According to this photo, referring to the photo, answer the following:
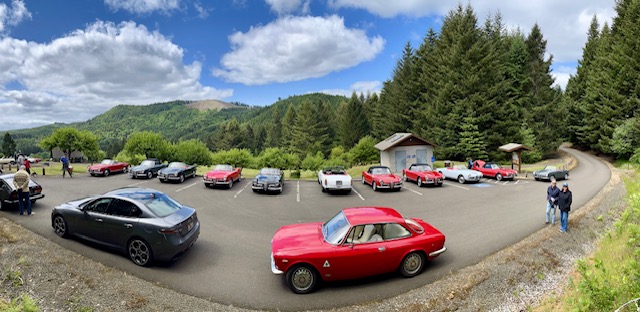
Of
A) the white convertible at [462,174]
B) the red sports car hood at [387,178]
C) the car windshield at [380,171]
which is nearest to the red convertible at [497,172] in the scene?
the white convertible at [462,174]

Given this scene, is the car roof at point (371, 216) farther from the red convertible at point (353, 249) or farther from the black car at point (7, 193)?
the black car at point (7, 193)

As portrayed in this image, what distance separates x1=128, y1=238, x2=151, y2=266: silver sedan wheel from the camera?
7.96 m

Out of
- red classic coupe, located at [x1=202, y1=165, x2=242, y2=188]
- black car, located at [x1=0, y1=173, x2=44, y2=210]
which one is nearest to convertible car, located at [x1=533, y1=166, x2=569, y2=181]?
red classic coupe, located at [x1=202, y1=165, x2=242, y2=188]

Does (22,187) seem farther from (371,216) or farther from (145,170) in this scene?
(371,216)

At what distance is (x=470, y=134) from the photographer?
37.1 metres

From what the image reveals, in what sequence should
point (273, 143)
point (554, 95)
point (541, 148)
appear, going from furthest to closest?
point (273, 143) < point (554, 95) < point (541, 148)

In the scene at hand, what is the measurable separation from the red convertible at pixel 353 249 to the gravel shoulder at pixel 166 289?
79 cm

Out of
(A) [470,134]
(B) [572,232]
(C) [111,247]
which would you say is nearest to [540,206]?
(B) [572,232]

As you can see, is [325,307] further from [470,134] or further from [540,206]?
[470,134]

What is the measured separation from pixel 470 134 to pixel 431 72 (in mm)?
13671

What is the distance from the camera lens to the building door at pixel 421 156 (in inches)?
1264

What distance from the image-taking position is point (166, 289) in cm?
695

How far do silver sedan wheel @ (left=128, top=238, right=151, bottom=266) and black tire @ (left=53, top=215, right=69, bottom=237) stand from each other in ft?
9.00

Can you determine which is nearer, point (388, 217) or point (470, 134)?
point (388, 217)
